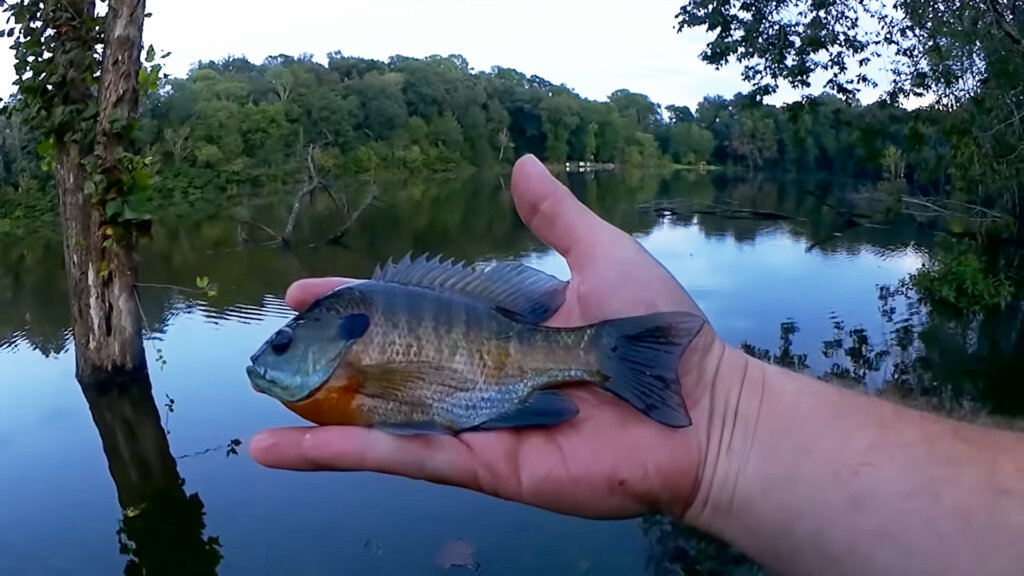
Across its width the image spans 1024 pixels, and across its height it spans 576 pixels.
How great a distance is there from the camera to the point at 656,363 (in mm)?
2361

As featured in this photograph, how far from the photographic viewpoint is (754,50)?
537 inches

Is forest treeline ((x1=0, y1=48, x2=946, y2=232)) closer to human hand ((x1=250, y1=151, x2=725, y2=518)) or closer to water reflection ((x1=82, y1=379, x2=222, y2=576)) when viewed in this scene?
water reflection ((x1=82, y1=379, x2=222, y2=576))

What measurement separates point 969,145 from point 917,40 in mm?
1936

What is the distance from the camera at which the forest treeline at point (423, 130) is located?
1914 centimetres

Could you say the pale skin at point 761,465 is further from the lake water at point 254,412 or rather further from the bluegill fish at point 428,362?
the lake water at point 254,412

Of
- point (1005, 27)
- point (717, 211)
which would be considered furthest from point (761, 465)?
point (717, 211)

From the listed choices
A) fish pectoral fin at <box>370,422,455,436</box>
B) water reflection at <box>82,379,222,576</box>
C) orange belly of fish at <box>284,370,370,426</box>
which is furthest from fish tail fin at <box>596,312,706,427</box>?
water reflection at <box>82,379,222,576</box>

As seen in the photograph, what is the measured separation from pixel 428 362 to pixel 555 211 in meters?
0.78

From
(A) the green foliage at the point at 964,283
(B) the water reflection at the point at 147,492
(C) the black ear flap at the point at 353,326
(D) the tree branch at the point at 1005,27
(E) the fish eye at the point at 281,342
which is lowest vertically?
(B) the water reflection at the point at 147,492

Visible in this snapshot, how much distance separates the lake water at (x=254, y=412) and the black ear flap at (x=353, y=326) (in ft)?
18.0

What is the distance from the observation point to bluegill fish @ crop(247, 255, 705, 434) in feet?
8.16

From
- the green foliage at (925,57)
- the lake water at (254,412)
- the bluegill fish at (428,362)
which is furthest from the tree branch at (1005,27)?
the bluegill fish at (428,362)

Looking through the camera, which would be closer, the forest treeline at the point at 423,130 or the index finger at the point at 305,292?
the index finger at the point at 305,292

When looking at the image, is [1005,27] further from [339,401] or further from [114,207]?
[339,401]
